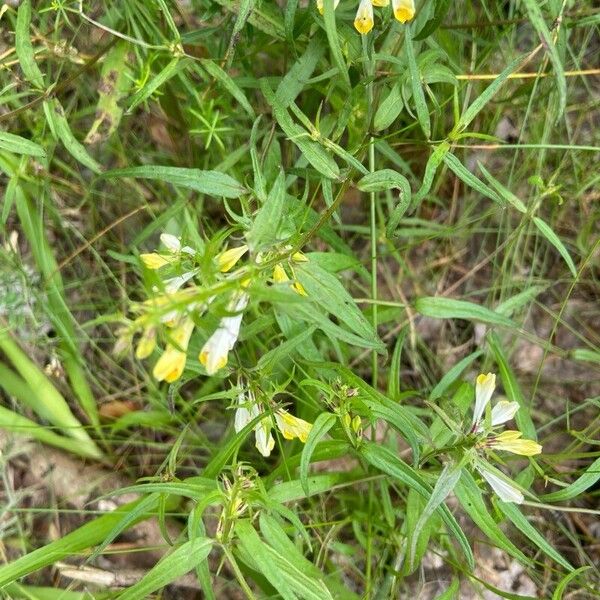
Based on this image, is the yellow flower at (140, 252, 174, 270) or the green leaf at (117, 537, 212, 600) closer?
the yellow flower at (140, 252, 174, 270)

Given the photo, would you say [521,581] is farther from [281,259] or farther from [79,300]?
[79,300]

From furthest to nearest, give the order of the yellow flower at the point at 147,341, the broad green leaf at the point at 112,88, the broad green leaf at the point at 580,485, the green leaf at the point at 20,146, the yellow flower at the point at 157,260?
1. the broad green leaf at the point at 112,88
2. the green leaf at the point at 20,146
3. the broad green leaf at the point at 580,485
4. the yellow flower at the point at 157,260
5. the yellow flower at the point at 147,341

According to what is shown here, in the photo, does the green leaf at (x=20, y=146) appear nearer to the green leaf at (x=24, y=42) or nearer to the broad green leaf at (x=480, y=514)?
the green leaf at (x=24, y=42)

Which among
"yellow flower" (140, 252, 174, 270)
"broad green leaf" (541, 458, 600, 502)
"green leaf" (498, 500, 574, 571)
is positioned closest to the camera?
"yellow flower" (140, 252, 174, 270)

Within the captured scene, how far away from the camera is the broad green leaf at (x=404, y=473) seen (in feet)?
4.36

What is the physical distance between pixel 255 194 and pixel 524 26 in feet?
4.36

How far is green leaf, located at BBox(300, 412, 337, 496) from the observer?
4.19 ft

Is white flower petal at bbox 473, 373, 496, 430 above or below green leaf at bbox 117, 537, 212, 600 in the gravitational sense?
below

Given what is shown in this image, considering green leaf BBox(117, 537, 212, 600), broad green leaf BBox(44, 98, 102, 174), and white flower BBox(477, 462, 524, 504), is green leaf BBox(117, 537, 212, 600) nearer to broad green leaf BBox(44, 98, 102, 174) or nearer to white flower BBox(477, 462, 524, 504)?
white flower BBox(477, 462, 524, 504)

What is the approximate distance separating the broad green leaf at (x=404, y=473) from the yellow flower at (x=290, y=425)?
0.45ft

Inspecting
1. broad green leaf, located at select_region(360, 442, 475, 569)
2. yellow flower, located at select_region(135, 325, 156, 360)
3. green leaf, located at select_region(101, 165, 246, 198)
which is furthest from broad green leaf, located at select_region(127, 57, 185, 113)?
broad green leaf, located at select_region(360, 442, 475, 569)

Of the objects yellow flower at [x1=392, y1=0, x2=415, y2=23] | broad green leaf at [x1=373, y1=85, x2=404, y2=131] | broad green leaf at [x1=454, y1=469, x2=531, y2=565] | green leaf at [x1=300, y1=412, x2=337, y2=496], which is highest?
yellow flower at [x1=392, y1=0, x2=415, y2=23]

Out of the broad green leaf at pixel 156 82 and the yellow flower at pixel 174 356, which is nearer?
the yellow flower at pixel 174 356

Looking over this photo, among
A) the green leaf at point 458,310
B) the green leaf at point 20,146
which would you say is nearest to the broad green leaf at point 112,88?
the green leaf at point 20,146
